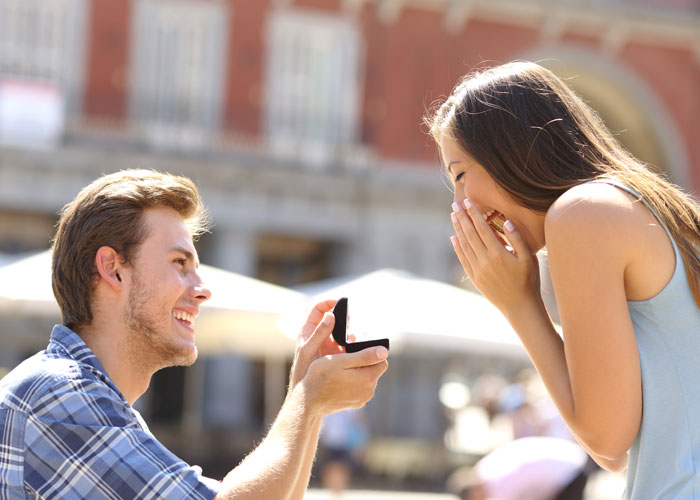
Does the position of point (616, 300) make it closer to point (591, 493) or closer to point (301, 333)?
point (301, 333)

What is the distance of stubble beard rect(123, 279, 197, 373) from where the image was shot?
248 cm

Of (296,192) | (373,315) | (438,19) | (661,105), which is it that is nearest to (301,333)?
(373,315)

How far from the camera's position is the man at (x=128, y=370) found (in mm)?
2102

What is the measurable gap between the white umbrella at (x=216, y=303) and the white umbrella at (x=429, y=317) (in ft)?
1.88

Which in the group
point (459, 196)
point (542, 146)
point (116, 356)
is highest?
point (542, 146)

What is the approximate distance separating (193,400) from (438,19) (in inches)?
340

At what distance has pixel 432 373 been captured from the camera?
1952 centimetres

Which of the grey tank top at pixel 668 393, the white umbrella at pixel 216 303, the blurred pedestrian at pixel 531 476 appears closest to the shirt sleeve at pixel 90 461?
the grey tank top at pixel 668 393

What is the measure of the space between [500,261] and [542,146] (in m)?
0.26

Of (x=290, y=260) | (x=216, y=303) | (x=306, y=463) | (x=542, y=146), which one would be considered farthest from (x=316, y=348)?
(x=290, y=260)

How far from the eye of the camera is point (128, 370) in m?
2.49

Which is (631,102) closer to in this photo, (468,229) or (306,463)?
(468,229)

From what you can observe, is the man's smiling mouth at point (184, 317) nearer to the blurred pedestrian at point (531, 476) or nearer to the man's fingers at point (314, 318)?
the man's fingers at point (314, 318)

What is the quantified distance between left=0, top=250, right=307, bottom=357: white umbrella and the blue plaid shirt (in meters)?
6.40
